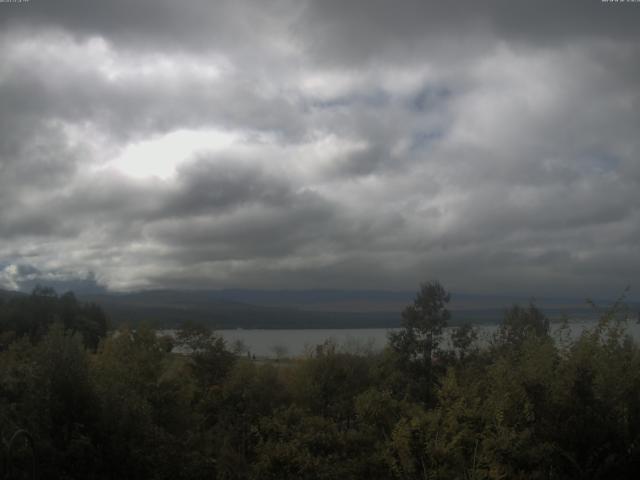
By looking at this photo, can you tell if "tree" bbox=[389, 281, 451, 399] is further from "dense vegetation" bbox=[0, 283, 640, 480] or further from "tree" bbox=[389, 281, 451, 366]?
"dense vegetation" bbox=[0, 283, 640, 480]

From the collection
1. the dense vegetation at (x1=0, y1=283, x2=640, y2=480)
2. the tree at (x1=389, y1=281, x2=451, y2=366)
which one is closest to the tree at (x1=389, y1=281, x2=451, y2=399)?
the tree at (x1=389, y1=281, x2=451, y2=366)

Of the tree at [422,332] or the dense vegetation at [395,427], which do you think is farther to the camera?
the tree at [422,332]

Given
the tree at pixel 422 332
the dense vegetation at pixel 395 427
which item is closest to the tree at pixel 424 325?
the tree at pixel 422 332

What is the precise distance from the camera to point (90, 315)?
195 feet

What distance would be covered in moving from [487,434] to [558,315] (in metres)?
4.19

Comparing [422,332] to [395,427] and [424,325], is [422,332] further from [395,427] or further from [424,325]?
[395,427]

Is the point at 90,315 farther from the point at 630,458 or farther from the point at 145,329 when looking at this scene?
the point at 630,458

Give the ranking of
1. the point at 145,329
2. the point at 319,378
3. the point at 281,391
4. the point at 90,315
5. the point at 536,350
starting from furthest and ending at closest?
the point at 90,315 < the point at 281,391 < the point at 319,378 < the point at 145,329 < the point at 536,350

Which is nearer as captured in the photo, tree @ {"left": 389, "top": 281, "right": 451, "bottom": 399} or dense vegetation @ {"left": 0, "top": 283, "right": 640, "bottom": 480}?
dense vegetation @ {"left": 0, "top": 283, "right": 640, "bottom": 480}

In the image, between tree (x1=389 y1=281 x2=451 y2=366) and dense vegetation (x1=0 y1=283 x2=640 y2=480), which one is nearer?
dense vegetation (x1=0 y1=283 x2=640 y2=480)

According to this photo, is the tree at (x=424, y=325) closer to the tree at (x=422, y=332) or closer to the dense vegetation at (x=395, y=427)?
→ the tree at (x=422, y=332)

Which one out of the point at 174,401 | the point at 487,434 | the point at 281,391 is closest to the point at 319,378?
the point at 281,391

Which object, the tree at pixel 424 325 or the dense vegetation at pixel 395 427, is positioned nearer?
the dense vegetation at pixel 395 427

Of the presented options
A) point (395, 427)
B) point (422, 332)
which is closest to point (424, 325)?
point (422, 332)
